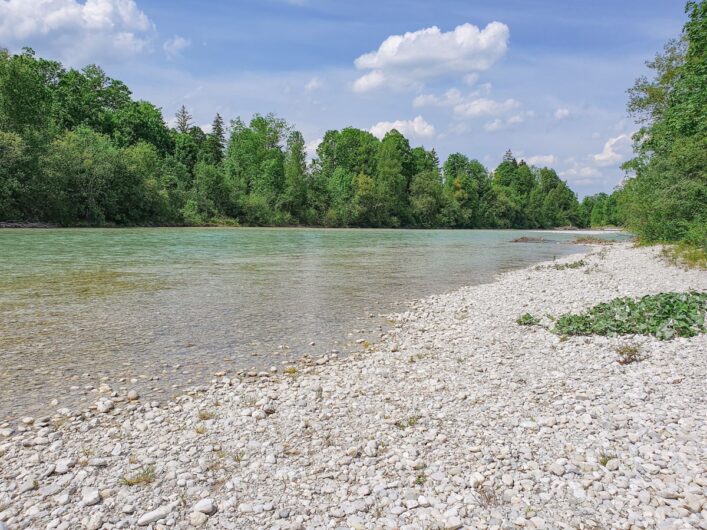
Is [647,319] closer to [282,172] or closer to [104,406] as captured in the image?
[104,406]

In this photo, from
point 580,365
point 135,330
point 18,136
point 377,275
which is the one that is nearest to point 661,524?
point 580,365

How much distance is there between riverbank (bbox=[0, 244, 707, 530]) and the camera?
4.00m

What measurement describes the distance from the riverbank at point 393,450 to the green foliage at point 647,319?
565 millimetres

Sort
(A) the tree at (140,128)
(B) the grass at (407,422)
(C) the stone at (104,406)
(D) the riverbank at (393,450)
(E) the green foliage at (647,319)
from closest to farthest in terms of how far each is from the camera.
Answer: (D) the riverbank at (393,450), (B) the grass at (407,422), (C) the stone at (104,406), (E) the green foliage at (647,319), (A) the tree at (140,128)

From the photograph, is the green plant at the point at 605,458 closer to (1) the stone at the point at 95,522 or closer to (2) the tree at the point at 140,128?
(1) the stone at the point at 95,522

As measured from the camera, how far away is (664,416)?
5.30 meters

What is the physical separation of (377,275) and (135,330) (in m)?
12.3

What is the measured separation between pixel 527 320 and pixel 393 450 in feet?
21.5

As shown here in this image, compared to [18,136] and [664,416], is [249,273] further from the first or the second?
[18,136]

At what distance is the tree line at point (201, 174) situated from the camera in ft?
181

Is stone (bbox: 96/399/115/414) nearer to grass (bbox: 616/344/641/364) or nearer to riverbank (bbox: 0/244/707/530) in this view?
riverbank (bbox: 0/244/707/530)

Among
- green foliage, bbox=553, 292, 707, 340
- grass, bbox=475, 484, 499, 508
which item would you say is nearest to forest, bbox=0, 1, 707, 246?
green foliage, bbox=553, 292, 707, 340

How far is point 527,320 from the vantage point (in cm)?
1060

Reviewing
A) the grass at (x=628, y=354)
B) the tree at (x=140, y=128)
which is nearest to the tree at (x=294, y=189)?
A: the tree at (x=140, y=128)
